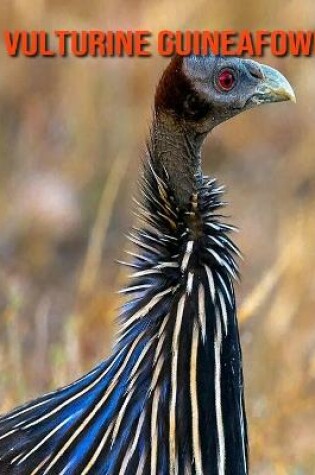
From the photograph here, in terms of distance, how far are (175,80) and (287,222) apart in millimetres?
2286

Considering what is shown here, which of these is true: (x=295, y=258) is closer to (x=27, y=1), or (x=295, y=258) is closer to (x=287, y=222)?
(x=287, y=222)

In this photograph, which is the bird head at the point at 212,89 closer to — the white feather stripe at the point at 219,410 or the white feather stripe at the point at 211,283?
the white feather stripe at the point at 211,283

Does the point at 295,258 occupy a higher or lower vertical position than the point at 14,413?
higher

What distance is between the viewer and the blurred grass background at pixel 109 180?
11.5 feet

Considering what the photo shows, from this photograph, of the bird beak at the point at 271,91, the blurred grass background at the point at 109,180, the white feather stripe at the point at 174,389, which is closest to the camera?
the white feather stripe at the point at 174,389

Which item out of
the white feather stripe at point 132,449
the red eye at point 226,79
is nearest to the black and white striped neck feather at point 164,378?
the white feather stripe at point 132,449

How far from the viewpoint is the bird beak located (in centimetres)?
205

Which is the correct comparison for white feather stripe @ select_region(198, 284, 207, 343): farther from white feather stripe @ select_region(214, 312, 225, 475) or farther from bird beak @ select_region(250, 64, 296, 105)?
bird beak @ select_region(250, 64, 296, 105)

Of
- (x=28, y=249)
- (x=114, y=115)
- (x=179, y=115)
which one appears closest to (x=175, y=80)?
(x=179, y=115)

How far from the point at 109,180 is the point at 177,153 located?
152 centimetres

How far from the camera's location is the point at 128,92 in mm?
4645

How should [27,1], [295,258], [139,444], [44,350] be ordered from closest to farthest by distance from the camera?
1. [139,444]
2. [295,258]
3. [44,350]
4. [27,1]

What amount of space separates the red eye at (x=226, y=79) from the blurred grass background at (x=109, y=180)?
1.27 m

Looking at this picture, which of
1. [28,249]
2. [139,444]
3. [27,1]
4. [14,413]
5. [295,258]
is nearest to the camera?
[139,444]
